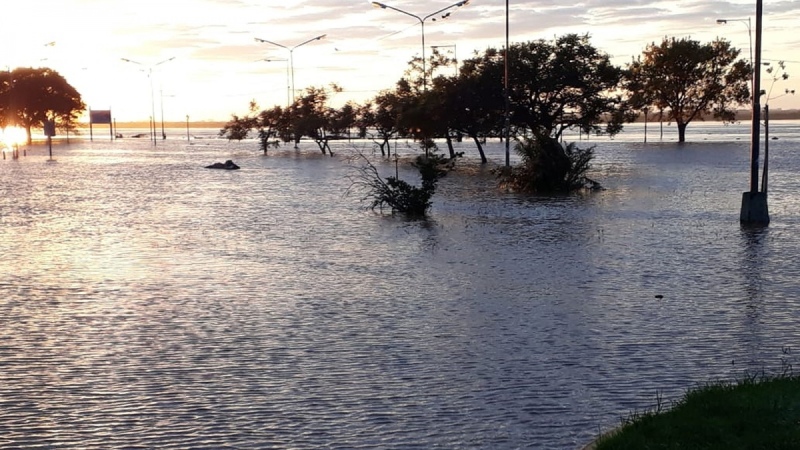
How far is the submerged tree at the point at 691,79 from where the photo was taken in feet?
278

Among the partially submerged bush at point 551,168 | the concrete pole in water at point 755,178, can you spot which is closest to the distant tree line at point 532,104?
the partially submerged bush at point 551,168

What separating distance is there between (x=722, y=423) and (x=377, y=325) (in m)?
4.96

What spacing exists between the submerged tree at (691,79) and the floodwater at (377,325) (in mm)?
66812

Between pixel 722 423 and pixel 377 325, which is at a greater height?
pixel 722 423

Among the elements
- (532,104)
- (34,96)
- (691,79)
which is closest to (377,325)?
(532,104)

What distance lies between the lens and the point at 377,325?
1016 cm

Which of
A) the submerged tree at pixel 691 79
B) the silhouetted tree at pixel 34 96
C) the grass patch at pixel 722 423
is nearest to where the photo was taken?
the grass patch at pixel 722 423

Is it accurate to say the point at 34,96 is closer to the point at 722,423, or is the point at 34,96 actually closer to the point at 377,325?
the point at 377,325

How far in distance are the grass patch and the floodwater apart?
0.60 meters

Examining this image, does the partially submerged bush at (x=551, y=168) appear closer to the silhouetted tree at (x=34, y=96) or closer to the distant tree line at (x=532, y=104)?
the distant tree line at (x=532, y=104)

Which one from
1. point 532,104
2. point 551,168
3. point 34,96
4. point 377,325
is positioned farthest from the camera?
point 34,96

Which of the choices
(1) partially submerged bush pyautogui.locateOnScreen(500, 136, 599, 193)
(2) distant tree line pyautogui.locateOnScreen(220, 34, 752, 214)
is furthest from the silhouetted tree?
(1) partially submerged bush pyautogui.locateOnScreen(500, 136, 599, 193)

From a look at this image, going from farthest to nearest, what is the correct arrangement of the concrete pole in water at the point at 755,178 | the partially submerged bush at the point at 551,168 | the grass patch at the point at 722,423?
the partially submerged bush at the point at 551,168
the concrete pole in water at the point at 755,178
the grass patch at the point at 722,423

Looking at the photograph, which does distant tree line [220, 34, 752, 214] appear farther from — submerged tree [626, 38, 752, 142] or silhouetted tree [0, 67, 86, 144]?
silhouetted tree [0, 67, 86, 144]
